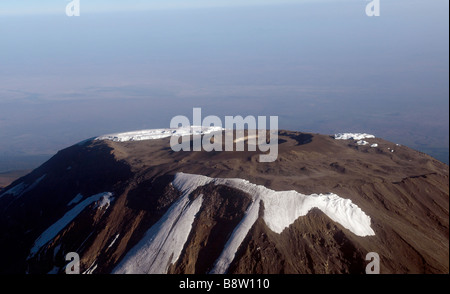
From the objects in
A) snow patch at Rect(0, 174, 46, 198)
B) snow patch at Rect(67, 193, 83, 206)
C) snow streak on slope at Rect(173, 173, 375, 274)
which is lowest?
snow patch at Rect(0, 174, 46, 198)

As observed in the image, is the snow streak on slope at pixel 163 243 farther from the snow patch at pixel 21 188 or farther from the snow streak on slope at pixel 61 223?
the snow patch at pixel 21 188

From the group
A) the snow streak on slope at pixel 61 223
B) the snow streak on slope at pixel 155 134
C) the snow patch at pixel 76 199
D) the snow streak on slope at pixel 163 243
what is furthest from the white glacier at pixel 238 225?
the snow streak on slope at pixel 155 134

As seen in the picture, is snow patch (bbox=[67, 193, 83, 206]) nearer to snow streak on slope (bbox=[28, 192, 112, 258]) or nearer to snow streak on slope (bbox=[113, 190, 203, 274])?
snow streak on slope (bbox=[28, 192, 112, 258])

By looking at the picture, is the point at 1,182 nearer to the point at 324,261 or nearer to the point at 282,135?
the point at 282,135

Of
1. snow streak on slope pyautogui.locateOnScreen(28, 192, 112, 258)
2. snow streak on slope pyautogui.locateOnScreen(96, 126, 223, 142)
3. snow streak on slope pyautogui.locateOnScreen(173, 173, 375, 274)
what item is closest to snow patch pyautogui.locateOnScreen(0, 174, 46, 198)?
snow streak on slope pyautogui.locateOnScreen(96, 126, 223, 142)

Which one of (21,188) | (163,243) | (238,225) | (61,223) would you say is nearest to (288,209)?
(238,225)
